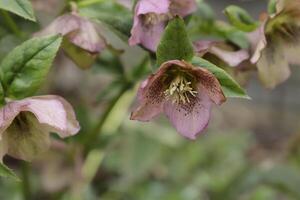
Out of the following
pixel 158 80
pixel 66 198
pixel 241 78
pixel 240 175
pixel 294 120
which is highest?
pixel 158 80

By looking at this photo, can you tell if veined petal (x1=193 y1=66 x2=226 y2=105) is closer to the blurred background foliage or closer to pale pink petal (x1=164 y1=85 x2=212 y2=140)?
pale pink petal (x1=164 y1=85 x2=212 y2=140)

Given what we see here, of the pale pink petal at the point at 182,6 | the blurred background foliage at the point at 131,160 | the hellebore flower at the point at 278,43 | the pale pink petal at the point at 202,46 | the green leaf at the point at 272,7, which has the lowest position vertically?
the blurred background foliage at the point at 131,160

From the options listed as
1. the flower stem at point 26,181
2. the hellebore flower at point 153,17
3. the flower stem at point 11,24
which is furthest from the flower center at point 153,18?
the flower stem at point 26,181

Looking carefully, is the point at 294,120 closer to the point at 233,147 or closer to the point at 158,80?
the point at 233,147

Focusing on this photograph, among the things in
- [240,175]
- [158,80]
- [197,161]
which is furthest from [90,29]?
[197,161]

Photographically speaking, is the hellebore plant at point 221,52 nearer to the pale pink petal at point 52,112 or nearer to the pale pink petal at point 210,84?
the pale pink petal at point 210,84

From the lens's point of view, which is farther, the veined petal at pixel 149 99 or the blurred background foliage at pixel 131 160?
the blurred background foliage at pixel 131 160
